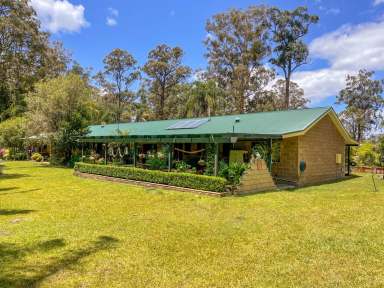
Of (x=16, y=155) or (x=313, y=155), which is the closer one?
(x=313, y=155)

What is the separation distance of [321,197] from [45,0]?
26.1m

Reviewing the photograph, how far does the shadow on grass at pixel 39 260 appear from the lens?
13.4 feet

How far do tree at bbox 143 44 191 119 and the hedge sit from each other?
27.1 meters

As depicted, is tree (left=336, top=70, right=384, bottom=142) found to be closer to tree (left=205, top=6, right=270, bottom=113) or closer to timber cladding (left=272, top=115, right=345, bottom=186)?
tree (left=205, top=6, right=270, bottom=113)

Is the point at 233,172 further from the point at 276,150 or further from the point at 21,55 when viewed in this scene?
the point at 21,55

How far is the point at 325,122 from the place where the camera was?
51.5 ft

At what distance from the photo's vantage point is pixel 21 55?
32094mm

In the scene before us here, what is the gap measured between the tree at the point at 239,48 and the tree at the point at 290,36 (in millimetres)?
1178

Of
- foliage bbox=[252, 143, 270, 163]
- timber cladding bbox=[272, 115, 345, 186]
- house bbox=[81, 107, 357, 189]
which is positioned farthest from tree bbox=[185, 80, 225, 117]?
foliage bbox=[252, 143, 270, 163]

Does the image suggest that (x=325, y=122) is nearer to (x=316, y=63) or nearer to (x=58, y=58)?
(x=316, y=63)

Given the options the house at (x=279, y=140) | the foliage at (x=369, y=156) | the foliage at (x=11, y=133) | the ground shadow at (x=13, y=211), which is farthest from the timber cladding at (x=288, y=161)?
the foliage at (x=11, y=133)

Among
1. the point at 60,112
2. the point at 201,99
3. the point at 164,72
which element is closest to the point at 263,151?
the point at 60,112

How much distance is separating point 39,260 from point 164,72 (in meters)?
39.5

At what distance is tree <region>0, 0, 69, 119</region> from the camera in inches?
1064
